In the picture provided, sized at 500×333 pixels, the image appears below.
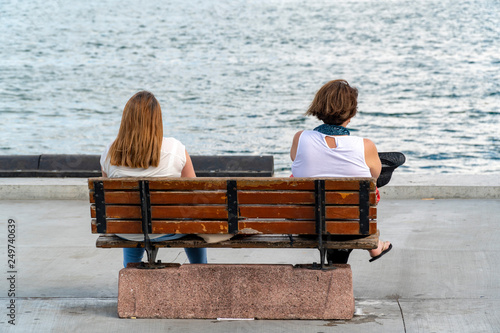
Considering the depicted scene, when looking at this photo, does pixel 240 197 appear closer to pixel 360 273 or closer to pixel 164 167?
pixel 164 167

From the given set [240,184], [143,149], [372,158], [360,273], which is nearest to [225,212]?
[240,184]

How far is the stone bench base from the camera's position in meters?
4.56

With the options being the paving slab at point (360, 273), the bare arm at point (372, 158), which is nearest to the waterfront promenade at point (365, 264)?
the paving slab at point (360, 273)

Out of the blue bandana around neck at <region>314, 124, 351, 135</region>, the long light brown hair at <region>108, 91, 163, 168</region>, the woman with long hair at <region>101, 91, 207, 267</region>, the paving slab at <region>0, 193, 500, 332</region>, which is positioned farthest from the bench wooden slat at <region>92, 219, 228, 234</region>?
the blue bandana around neck at <region>314, 124, 351, 135</region>

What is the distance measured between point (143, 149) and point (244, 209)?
27.8 inches

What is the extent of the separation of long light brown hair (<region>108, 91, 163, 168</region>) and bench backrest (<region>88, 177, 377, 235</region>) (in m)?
0.19

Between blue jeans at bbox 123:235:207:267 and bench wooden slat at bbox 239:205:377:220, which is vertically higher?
bench wooden slat at bbox 239:205:377:220

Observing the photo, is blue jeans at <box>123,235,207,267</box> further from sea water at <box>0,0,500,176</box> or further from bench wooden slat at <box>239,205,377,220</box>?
sea water at <box>0,0,500,176</box>

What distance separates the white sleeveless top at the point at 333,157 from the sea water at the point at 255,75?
6.13 m

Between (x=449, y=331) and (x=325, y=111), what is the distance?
57.7 inches

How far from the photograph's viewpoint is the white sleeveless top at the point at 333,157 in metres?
4.55

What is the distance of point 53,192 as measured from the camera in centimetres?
812

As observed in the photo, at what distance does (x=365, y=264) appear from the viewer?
587cm

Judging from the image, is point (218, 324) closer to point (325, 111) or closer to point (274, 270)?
point (274, 270)
